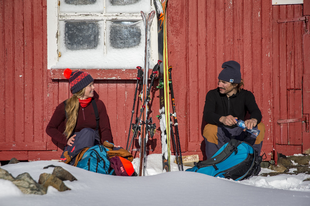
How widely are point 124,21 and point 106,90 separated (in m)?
1.07

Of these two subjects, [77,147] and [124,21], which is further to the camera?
[124,21]

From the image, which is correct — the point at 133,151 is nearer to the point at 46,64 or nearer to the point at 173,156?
the point at 173,156

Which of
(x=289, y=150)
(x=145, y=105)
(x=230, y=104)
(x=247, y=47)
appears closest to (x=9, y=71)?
(x=145, y=105)

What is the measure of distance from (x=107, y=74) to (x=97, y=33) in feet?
2.23

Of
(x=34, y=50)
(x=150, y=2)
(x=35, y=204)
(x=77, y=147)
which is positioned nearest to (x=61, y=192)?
(x=35, y=204)

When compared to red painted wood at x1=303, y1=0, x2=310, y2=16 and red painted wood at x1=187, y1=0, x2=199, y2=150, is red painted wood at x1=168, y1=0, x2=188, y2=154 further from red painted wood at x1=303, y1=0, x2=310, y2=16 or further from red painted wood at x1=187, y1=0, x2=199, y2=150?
red painted wood at x1=303, y1=0, x2=310, y2=16

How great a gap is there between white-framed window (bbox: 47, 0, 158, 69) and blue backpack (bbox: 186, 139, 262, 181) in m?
1.64

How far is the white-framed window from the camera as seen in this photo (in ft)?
12.5

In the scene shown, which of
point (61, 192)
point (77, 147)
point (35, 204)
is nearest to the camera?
point (35, 204)

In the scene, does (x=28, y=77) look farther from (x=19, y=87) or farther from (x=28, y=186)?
(x=28, y=186)

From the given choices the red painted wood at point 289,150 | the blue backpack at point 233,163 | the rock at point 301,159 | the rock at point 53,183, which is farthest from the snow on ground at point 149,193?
the red painted wood at point 289,150

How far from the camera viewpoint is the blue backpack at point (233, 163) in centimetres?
281

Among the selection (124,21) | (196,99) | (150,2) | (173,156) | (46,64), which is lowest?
(173,156)

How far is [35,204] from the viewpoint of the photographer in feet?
4.68
